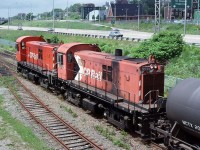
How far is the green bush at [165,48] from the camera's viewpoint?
31.4 m

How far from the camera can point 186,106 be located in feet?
38.4

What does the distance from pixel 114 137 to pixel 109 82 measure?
12.4 feet

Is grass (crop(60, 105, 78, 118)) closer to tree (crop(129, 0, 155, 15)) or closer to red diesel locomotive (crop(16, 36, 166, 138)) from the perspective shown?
red diesel locomotive (crop(16, 36, 166, 138))

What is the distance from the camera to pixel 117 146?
15.3 m

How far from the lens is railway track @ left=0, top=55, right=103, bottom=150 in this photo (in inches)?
610

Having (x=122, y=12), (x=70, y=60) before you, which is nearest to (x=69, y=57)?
(x=70, y=60)

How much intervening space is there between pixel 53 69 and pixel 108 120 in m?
9.48

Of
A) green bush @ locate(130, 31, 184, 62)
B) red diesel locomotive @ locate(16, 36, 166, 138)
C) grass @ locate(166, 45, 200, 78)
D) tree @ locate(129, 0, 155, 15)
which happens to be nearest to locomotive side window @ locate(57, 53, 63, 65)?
red diesel locomotive @ locate(16, 36, 166, 138)

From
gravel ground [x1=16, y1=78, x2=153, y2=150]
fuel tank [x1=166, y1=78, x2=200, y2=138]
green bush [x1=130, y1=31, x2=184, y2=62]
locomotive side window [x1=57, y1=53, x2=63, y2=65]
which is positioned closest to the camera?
fuel tank [x1=166, y1=78, x2=200, y2=138]

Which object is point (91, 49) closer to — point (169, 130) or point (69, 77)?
point (69, 77)

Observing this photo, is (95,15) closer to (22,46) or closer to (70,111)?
(22,46)

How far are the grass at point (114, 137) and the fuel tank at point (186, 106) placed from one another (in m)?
3.37

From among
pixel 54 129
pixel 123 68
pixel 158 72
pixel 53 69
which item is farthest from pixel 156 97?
pixel 53 69

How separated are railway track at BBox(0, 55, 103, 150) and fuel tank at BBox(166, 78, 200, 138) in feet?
13.5
